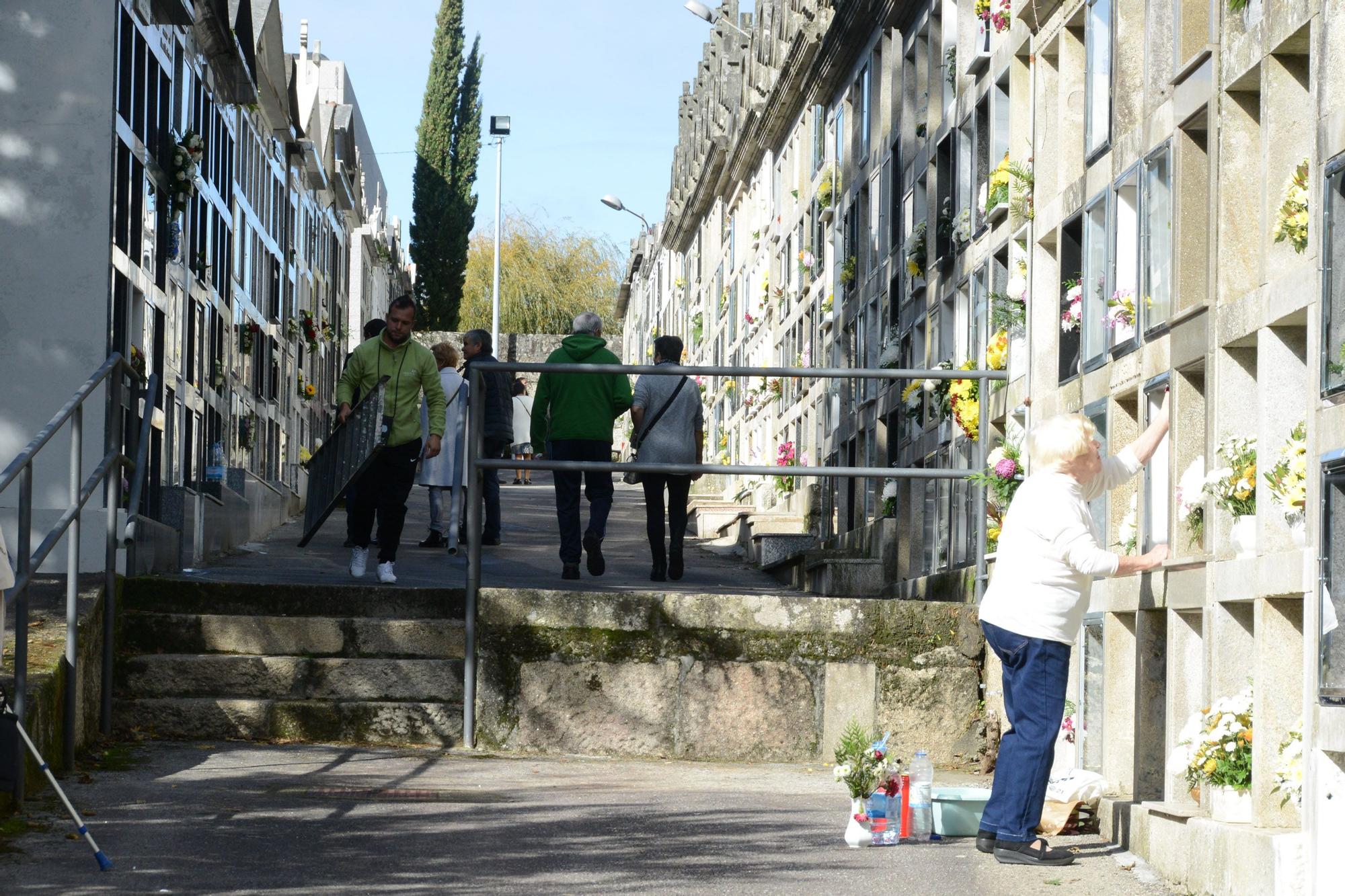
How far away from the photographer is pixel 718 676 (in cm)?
779

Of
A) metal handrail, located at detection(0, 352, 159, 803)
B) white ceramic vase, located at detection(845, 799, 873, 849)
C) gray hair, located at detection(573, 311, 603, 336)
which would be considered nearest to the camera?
white ceramic vase, located at detection(845, 799, 873, 849)

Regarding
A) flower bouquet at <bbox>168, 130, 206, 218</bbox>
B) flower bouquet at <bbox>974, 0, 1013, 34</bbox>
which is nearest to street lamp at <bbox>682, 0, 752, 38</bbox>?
flower bouquet at <bbox>168, 130, 206, 218</bbox>

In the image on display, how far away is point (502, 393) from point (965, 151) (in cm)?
332

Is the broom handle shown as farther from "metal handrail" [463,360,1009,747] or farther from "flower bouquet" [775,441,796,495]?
"flower bouquet" [775,441,796,495]

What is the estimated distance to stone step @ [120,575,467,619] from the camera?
788cm

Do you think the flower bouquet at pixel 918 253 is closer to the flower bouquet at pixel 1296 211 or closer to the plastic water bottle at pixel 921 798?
the plastic water bottle at pixel 921 798

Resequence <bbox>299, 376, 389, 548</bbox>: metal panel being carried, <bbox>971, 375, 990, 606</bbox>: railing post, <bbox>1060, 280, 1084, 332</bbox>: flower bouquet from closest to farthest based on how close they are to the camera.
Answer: <bbox>1060, 280, 1084, 332</bbox>: flower bouquet
<bbox>971, 375, 990, 606</bbox>: railing post
<bbox>299, 376, 389, 548</bbox>: metal panel being carried

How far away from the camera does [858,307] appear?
1216 centimetres

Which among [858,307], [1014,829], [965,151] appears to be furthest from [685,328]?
[1014,829]

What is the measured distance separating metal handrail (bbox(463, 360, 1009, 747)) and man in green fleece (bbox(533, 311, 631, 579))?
1.08 metres

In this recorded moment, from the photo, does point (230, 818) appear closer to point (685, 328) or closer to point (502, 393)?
point (502, 393)

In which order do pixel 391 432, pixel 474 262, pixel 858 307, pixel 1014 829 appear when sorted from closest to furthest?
pixel 1014 829 < pixel 391 432 < pixel 858 307 < pixel 474 262

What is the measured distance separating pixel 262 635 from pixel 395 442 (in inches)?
53.8

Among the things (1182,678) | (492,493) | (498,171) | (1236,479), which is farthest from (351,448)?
(498,171)
